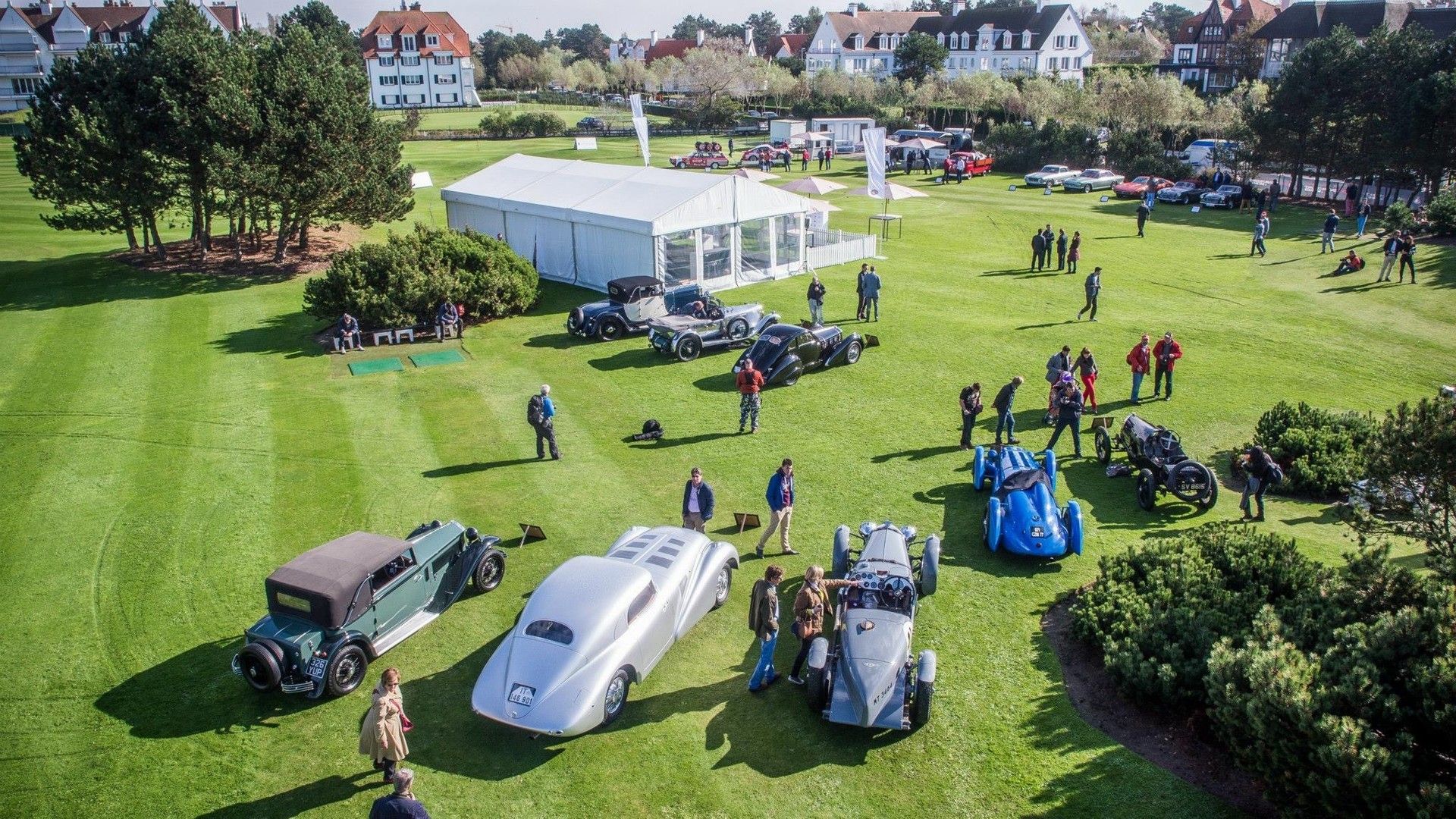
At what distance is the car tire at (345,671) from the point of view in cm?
1026

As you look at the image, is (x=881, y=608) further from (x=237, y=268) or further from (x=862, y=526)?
(x=237, y=268)

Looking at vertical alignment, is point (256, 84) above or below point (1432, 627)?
above

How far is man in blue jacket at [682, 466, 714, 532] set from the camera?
1327cm

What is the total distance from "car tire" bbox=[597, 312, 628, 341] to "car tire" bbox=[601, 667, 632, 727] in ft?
49.9

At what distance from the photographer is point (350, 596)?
10539mm

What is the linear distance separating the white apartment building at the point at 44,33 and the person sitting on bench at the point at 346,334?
80.8 metres

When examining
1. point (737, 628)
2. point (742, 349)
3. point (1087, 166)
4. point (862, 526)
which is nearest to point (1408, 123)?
point (1087, 166)

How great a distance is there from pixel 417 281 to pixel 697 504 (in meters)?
14.4

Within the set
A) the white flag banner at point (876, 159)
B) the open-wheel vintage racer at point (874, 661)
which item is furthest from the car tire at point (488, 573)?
the white flag banner at point (876, 159)

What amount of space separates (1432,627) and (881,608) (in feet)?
16.9

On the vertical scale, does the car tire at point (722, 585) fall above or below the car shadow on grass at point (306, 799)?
above

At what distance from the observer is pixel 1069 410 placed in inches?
658

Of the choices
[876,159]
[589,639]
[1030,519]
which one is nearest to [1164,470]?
[1030,519]

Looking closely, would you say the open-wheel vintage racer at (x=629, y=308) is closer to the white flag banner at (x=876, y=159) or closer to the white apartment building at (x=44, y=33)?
the white flag banner at (x=876, y=159)
